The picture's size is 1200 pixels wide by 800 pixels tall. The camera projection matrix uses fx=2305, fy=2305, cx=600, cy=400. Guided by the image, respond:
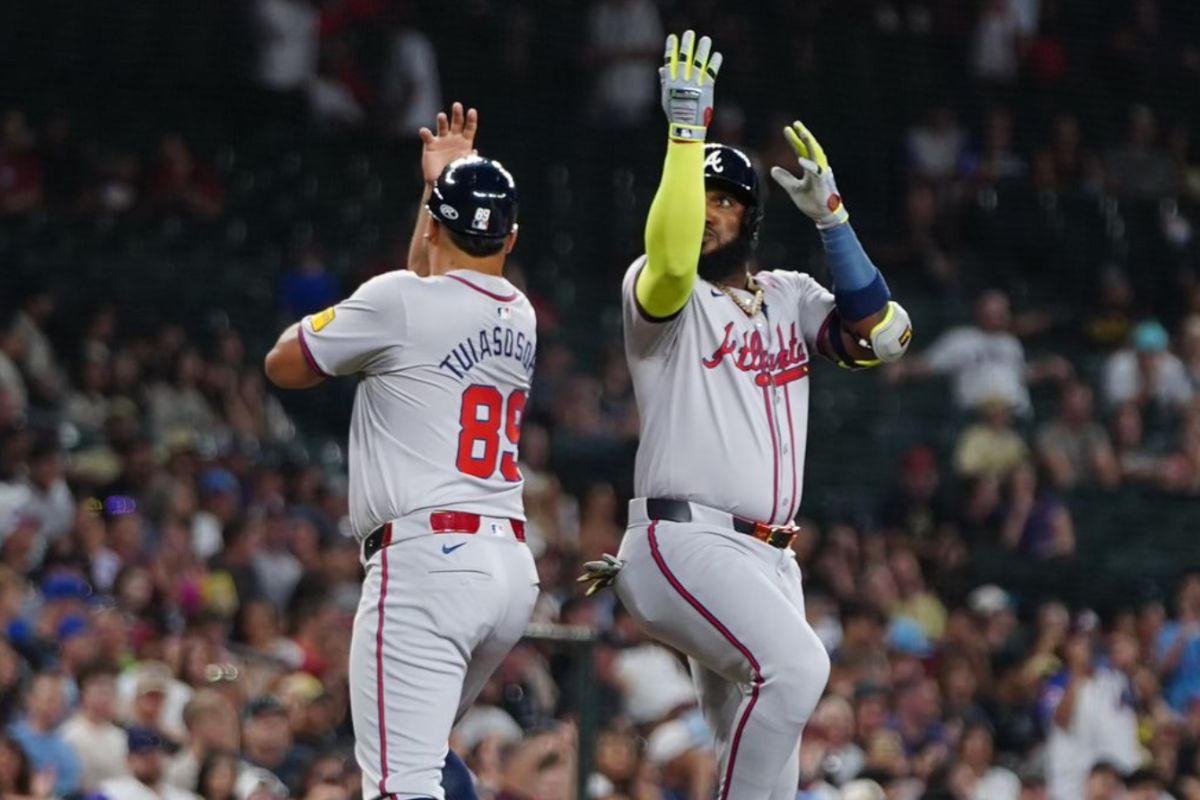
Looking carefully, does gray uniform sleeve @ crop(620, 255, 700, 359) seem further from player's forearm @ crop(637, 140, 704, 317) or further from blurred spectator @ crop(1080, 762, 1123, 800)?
blurred spectator @ crop(1080, 762, 1123, 800)

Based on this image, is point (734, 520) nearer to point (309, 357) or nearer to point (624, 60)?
point (309, 357)

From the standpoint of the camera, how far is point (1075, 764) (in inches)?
428

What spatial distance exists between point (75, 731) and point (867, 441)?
6.88 m

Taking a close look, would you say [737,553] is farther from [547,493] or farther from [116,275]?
[116,275]

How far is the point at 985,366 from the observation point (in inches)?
548

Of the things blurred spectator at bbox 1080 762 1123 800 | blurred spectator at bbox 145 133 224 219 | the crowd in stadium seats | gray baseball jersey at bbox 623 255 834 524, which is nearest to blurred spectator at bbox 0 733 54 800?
the crowd in stadium seats

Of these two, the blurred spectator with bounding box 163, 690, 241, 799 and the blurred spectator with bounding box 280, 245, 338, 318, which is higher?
the blurred spectator with bounding box 280, 245, 338, 318

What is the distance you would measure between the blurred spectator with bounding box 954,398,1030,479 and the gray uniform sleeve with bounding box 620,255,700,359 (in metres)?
8.63

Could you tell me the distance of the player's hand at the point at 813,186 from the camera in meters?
4.98

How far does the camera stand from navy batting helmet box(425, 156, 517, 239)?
196 inches

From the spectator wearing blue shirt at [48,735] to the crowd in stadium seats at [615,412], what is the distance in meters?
0.01

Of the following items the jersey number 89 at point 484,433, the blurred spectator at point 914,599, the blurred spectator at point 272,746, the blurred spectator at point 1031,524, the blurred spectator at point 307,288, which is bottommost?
the blurred spectator at point 914,599

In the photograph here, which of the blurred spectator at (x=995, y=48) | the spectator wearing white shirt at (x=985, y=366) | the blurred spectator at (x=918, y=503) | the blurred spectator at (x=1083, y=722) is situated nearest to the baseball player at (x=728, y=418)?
the blurred spectator at (x=1083, y=722)

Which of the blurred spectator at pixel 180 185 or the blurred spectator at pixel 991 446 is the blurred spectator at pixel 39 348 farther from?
the blurred spectator at pixel 991 446
